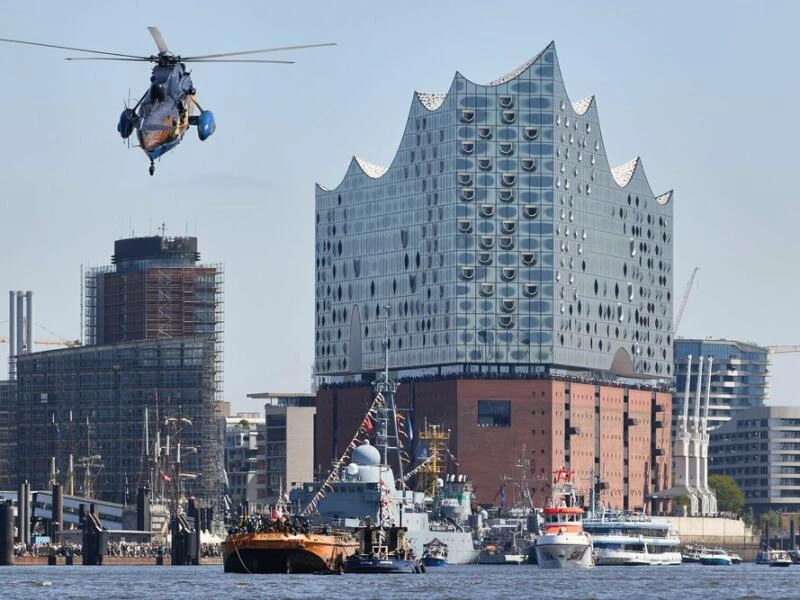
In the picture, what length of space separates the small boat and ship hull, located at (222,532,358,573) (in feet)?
19.7

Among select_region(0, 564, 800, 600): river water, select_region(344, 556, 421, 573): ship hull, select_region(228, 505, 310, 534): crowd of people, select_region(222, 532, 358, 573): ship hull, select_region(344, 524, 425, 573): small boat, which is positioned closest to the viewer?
select_region(0, 564, 800, 600): river water

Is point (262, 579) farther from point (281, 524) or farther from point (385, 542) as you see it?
point (385, 542)

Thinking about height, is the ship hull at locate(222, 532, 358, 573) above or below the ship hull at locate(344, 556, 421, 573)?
above

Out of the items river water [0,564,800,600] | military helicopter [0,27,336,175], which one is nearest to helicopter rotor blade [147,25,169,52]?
military helicopter [0,27,336,175]

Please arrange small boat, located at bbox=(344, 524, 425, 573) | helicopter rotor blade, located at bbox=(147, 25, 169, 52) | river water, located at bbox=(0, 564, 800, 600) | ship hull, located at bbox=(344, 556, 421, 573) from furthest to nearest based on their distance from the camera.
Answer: small boat, located at bbox=(344, 524, 425, 573) < ship hull, located at bbox=(344, 556, 421, 573) < river water, located at bbox=(0, 564, 800, 600) < helicopter rotor blade, located at bbox=(147, 25, 169, 52)

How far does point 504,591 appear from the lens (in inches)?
6353

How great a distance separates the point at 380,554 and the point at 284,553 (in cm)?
1642

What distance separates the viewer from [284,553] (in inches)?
7067

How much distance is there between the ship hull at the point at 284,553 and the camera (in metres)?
180

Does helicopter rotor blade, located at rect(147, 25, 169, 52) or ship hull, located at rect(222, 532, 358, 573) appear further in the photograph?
ship hull, located at rect(222, 532, 358, 573)

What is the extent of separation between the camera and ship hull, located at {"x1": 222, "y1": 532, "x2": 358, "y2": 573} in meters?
180

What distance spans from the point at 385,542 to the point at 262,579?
27.0 metres

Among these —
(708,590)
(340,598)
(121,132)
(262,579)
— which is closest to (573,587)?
(708,590)

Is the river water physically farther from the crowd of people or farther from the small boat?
the crowd of people
